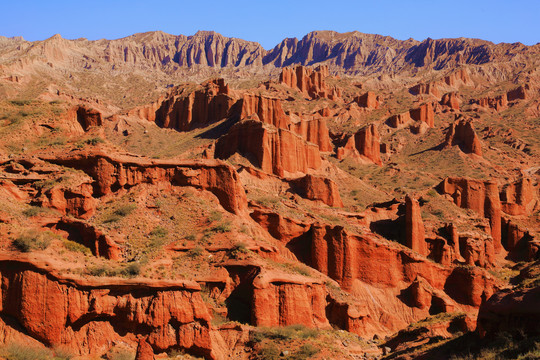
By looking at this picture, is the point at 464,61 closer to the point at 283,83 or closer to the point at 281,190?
the point at 283,83

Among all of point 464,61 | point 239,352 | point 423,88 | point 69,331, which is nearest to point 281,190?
point 239,352

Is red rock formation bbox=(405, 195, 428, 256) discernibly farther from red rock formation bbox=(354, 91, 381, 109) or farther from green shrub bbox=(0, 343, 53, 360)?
red rock formation bbox=(354, 91, 381, 109)

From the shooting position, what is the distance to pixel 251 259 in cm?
2881

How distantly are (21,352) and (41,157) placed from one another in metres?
13.4

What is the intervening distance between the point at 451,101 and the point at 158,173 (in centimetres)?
9710

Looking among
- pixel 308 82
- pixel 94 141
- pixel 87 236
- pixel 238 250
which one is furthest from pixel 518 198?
pixel 308 82

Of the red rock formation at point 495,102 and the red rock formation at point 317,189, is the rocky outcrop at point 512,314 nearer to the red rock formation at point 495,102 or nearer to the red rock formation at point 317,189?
the red rock formation at point 317,189

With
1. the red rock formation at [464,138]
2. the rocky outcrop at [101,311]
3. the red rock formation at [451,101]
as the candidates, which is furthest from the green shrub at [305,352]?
the red rock formation at [451,101]

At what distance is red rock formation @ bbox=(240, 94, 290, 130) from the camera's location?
72.9 meters

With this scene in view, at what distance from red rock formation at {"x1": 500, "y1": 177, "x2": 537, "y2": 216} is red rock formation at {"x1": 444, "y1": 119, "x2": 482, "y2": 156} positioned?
1868cm

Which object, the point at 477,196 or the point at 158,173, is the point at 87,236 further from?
the point at 477,196

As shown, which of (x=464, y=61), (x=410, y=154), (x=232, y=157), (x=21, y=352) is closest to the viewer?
(x=21, y=352)

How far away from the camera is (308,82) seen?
114m

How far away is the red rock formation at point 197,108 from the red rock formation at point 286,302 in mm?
52748
